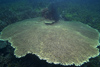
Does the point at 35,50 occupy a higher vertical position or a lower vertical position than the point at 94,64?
higher

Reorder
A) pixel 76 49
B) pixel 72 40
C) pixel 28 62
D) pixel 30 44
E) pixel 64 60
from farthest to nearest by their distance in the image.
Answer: pixel 28 62, pixel 72 40, pixel 30 44, pixel 76 49, pixel 64 60

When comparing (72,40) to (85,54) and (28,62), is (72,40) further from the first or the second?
(28,62)

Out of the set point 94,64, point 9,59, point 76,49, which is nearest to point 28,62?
point 9,59

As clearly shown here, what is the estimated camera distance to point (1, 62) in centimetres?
466

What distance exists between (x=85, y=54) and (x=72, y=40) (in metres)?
1.13

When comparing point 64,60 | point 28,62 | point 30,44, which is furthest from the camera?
point 28,62

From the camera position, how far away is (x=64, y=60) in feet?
10.5

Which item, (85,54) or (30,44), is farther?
(30,44)

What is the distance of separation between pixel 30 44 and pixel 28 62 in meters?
1.55

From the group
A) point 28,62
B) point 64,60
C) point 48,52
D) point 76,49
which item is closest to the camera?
point 64,60

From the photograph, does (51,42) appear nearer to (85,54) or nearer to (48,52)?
(48,52)

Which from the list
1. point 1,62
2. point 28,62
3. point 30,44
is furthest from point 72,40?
point 1,62

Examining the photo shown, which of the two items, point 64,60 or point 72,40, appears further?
point 72,40

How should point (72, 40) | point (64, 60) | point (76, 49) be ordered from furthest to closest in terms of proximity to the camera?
1. point (72, 40)
2. point (76, 49)
3. point (64, 60)
